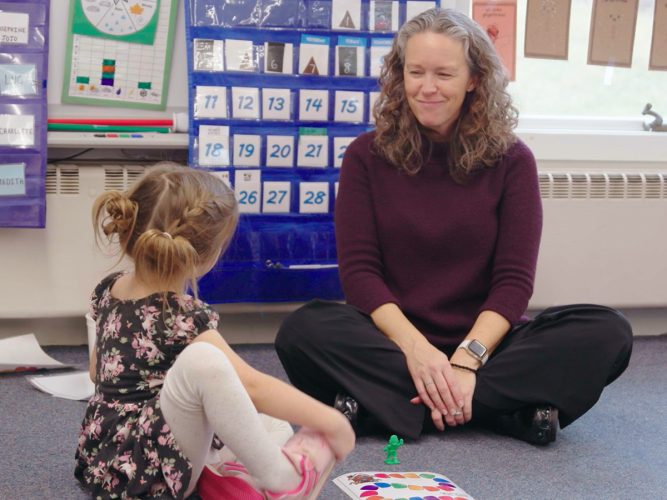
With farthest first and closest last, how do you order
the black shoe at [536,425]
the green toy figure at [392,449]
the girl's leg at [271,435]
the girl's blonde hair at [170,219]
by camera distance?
the black shoe at [536,425]
the green toy figure at [392,449]
the girl's leg at [271,435]
the girl's blonde hair at [170,219]

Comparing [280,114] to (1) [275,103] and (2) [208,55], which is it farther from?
(2) [208,55]

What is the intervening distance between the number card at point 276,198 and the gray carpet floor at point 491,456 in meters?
0.70

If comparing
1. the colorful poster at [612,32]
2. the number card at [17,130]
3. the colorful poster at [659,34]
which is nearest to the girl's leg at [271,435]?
the number card at [17,130]

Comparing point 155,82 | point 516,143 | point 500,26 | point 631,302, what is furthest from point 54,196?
point 631,302

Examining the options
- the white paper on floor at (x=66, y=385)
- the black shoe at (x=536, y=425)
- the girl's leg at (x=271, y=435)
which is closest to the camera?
the girl's leg at (x=271, y=435)

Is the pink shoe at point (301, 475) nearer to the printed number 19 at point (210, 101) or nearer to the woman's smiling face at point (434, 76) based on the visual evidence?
the woman's smiling face at point (434, 76)

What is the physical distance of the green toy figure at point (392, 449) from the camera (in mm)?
1592

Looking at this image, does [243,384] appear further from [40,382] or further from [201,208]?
[40,382]

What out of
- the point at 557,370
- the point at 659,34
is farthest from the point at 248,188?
the point at 659,34

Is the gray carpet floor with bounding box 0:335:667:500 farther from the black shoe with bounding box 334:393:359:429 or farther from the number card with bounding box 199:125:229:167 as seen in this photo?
the number card with bounding box 199:125:229:167

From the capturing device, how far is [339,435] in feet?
3.96

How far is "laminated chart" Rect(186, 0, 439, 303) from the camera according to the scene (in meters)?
2.25

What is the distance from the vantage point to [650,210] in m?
2.61

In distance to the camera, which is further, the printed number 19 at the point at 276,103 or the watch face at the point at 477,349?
the printed number 19 at the point at 276,103
